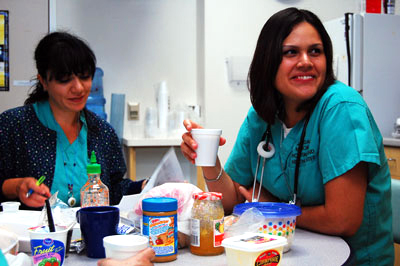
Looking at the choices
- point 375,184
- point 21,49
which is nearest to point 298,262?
point 375,184

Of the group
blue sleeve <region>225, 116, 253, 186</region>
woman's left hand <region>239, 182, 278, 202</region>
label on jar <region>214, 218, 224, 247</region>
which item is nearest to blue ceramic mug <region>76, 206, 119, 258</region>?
label on jar <region>214, 218, 224, 247</region>

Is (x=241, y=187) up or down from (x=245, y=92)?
down

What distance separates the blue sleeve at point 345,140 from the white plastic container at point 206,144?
0.32 meters

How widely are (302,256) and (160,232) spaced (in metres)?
0.33

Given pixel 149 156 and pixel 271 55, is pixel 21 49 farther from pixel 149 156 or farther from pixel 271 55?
pixel 271 55

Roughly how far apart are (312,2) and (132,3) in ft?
4.90

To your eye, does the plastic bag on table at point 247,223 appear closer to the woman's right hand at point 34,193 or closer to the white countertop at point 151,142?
the woman's right hand at point 34,193

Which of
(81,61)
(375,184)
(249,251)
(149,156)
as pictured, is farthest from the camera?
(149,156)

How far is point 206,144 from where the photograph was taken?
1.15 meters

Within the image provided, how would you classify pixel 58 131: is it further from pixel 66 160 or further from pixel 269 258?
pixel 269 258

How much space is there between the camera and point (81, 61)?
1.83 meters

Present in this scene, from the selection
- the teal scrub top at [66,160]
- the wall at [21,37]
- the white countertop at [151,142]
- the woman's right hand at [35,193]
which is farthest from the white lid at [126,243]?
the wall at [21,37]

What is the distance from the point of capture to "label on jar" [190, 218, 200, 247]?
981 mm

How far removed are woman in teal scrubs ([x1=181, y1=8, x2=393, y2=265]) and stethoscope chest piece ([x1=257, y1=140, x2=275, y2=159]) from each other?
17 millimetres
